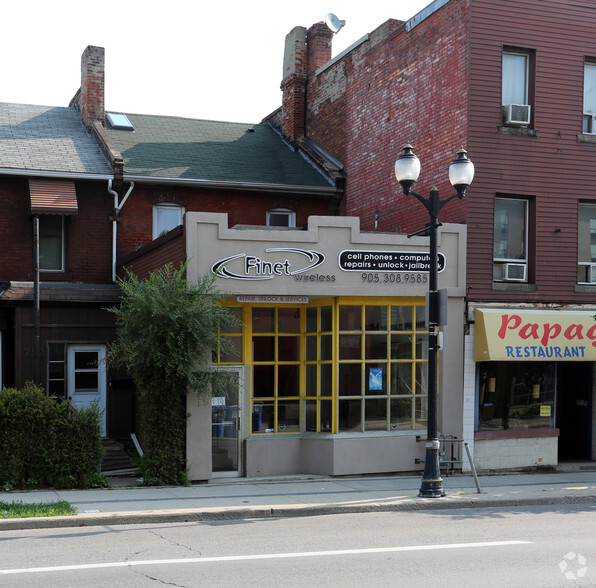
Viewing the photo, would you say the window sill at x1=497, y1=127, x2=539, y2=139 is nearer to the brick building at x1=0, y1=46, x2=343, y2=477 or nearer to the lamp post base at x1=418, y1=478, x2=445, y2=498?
the brick building at x1=0, y1=46, x2=343, y2=477

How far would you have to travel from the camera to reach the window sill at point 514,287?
54.5 feet

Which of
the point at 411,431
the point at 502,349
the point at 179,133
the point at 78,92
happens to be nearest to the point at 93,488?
the point at 411,431

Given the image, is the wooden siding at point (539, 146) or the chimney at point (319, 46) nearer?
the wooden siding at point (539, 146)

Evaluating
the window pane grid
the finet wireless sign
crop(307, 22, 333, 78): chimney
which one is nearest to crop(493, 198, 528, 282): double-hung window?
the finet wireless sign

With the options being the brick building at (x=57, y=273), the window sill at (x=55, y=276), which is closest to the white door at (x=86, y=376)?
the brick building at (x=57, y=273)

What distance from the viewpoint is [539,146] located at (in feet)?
55.3

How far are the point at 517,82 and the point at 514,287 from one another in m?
4.32

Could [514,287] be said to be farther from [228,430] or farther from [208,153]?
[208,153]

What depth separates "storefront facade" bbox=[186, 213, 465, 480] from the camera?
1501 centimetres

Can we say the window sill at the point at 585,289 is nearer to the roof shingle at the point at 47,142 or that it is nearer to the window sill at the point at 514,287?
the window sill at the point at 514,287

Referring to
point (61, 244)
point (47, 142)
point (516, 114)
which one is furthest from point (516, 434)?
point (47, 142)

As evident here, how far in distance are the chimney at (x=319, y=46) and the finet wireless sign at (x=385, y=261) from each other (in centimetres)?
1030

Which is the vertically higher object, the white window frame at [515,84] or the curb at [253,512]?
the white window frame at [515,84]

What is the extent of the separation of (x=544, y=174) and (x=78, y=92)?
45.3 ft
